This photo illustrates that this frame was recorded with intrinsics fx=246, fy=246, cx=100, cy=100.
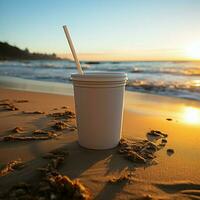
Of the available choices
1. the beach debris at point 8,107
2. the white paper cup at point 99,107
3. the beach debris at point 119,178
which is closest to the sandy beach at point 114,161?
the beach debris at point 119,178

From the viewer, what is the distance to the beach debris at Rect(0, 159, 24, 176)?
5.80 ft

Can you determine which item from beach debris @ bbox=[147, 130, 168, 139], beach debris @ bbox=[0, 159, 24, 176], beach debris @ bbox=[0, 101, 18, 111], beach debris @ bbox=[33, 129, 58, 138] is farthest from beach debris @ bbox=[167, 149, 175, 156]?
beach debris @ bbox=[0, 101, 18, 111]

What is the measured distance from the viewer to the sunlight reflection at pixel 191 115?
12.1ft

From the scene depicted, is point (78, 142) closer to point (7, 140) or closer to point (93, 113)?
point (93, 113)

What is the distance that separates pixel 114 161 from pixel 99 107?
48cm

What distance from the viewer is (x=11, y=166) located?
1.86 metres

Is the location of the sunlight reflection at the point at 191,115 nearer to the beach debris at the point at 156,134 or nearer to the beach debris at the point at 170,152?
the beach debris at the point at 156,134

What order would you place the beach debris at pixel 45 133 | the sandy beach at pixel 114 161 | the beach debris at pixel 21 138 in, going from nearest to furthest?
1. the sandy beach at pixel 114 161
2. the beach debris at pixel 21 138
3. the beach debris at pixel 45 133

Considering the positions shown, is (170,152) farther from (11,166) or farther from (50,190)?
(11,166)

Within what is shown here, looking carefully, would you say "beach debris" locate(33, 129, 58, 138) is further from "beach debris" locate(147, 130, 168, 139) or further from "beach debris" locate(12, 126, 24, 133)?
"beach debris" locate(147, 130, 168, 139)

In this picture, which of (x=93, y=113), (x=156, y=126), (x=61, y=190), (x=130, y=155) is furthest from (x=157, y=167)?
(x=156, y=126)

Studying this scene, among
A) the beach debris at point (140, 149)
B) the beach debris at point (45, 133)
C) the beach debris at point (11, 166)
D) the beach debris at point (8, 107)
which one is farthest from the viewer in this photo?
the beach debris at point (8, 107)

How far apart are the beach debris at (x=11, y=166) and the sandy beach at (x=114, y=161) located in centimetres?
3

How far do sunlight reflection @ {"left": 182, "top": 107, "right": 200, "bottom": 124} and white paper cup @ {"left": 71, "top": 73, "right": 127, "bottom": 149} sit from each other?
5.89ft
